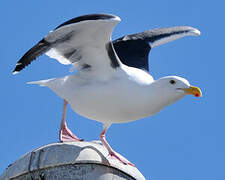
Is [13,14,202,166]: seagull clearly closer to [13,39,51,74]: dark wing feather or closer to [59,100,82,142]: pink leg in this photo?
[13,39,51,74]: dark wing feather

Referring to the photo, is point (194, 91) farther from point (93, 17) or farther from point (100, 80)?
point (93, 17)

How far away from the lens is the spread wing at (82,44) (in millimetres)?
9414

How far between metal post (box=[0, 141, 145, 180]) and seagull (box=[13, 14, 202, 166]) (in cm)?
59

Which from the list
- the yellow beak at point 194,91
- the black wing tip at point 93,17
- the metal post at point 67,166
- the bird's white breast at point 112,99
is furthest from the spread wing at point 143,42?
the metal post at point 67,166

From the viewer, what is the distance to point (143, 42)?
12.5 meters

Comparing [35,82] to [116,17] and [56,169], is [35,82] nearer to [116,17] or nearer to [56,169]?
[116,17]

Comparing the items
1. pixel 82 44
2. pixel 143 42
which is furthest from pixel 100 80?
pixel 143 42

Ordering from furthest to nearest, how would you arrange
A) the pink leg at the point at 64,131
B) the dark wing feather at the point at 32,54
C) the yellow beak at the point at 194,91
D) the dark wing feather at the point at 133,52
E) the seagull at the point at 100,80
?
the dark wing feather at the point at 133,52 < the pink leg at the point at 64,131 < the dark wing feather at the point at 32,54 < the seagull at the point at 100,80 < the yellow beak at the point at 194,91

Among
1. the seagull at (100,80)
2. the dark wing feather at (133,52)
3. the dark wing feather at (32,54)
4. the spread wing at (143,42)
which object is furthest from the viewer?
the spread wing at (143,42)

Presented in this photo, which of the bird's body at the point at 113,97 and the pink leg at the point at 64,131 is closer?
the bird's body at the point at 113,97

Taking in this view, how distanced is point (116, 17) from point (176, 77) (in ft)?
4.35

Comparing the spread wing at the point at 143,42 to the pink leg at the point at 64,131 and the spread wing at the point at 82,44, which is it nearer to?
the spread wing at the point at 82,44

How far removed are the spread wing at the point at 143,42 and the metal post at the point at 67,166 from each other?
306cm

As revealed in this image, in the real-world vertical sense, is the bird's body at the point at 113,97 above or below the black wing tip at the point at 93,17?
below
